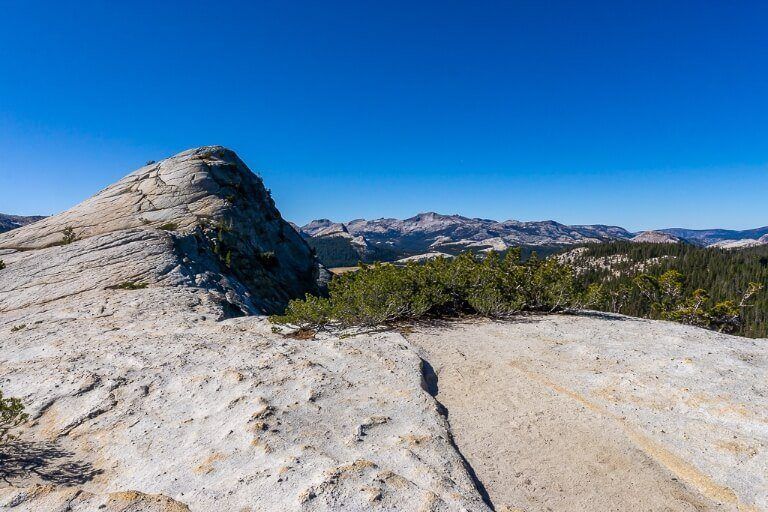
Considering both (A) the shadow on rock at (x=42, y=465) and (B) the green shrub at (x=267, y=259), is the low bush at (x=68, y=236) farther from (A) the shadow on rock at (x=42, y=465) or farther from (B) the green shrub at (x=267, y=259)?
(A) the shadow on rock at (x=42, y=465)

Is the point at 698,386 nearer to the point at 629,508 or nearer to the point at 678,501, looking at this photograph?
the point at 678,501

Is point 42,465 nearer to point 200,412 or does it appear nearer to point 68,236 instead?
point 200,412

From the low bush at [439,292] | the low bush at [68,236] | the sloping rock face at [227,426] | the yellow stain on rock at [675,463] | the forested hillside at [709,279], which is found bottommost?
the forested hillside at [709,279]

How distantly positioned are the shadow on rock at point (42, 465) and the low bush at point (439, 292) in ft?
28.3

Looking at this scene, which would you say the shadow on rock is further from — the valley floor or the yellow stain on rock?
the yellow stain on rock

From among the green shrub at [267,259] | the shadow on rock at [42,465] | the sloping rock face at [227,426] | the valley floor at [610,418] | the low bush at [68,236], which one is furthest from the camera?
the green shrub at [267,259]

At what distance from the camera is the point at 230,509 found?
655 centimetres

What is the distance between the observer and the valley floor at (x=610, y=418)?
7.27m

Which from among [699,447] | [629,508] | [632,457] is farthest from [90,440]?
[699,447]

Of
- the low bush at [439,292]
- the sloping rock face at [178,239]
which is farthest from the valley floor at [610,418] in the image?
the sloping rock face at [178,239]

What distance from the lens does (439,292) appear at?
62.7 feet

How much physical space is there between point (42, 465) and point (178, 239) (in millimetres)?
25523

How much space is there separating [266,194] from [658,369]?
5461 cm

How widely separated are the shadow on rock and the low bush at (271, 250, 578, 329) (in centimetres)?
863
